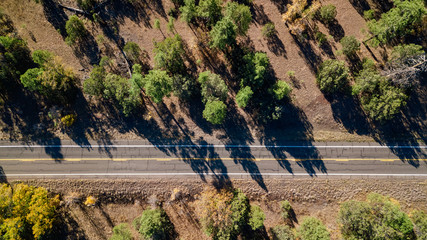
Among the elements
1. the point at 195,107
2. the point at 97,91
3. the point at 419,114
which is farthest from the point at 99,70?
the point at 419,114

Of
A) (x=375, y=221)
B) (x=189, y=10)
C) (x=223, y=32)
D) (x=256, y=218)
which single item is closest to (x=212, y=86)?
(x=223, y=32)

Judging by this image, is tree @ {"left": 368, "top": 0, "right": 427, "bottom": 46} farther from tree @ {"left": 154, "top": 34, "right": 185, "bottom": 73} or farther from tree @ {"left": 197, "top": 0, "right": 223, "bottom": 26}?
tree @ {"left": 154, "top": 34, "right": 185, "bottom": 73}

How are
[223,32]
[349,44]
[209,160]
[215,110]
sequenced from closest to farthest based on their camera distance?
[215,110]
[223,32]
[349,44]
[209,160]

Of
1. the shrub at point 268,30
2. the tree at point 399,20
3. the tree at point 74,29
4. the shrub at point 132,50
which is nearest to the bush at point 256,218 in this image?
the shrub at point 268,30

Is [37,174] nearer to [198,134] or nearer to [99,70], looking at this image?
[99,70]

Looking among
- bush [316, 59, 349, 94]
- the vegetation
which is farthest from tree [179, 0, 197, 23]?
the vegetation

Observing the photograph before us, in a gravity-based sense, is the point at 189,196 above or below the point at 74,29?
below

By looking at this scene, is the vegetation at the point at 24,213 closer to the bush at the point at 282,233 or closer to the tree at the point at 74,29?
the tree at the point at 74,29

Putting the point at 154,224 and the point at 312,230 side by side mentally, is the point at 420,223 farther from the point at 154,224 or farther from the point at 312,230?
the point at 154,224
